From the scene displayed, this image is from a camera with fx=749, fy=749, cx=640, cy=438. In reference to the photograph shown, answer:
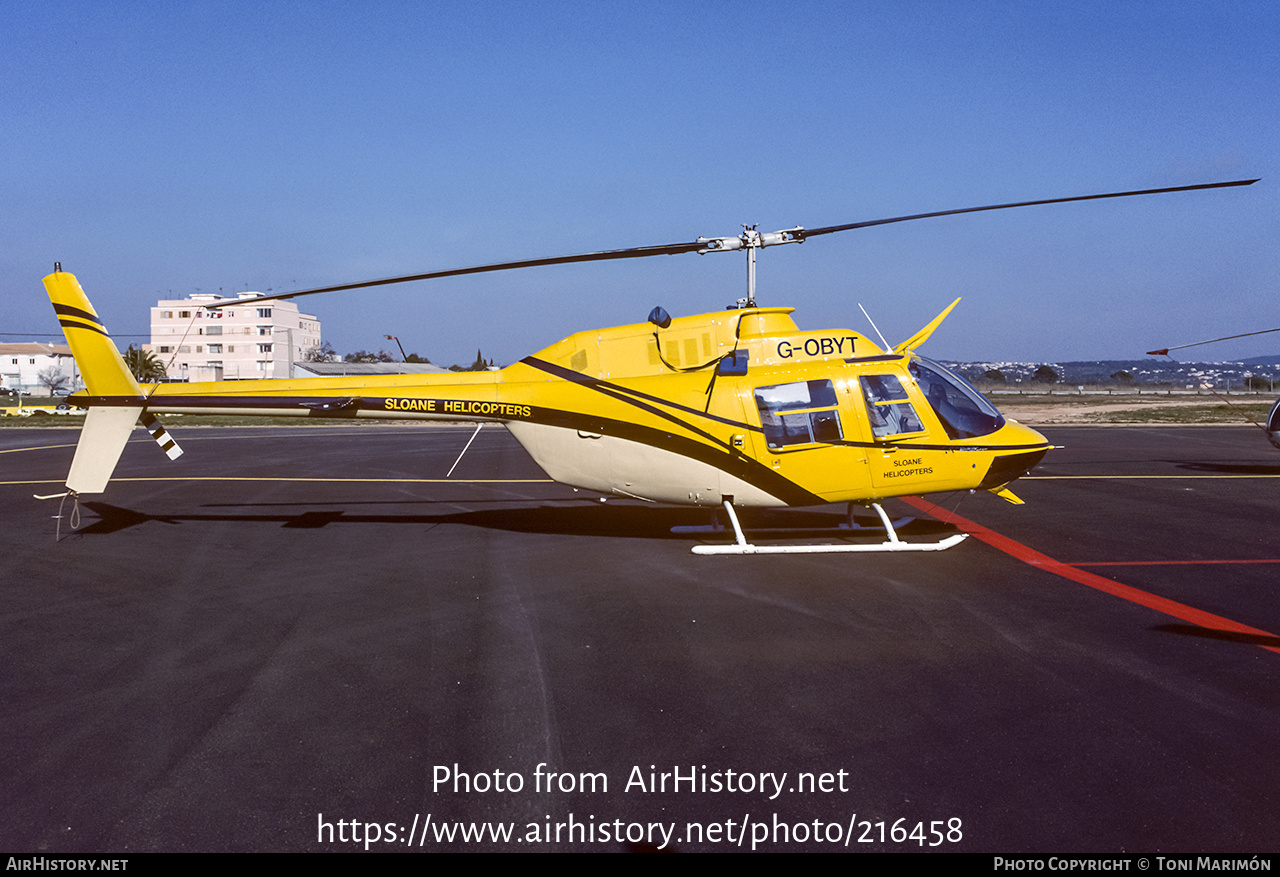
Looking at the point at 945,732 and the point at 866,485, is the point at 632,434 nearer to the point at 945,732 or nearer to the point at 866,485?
the point at 866,485

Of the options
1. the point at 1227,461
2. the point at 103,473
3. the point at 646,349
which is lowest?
the point at 1227,461

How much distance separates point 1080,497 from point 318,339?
482 feet

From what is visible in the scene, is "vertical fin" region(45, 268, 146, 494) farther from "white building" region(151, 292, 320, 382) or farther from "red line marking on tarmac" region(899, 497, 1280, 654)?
"white building" region(151, 292, 320, 382)

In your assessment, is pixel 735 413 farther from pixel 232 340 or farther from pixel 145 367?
pixel 232 340

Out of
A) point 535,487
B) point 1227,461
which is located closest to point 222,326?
point 535,487

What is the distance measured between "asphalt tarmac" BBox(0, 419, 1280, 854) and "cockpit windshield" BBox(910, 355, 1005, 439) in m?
1.79

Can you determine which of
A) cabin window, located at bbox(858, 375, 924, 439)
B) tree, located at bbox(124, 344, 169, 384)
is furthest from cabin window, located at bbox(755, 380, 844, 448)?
tree, located at bbox(124, 344, 169, 384)

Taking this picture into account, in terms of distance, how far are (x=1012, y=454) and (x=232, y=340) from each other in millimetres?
140222

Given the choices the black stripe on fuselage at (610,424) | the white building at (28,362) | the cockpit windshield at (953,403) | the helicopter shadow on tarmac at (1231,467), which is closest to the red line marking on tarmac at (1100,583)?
the cockpit windshield at (953,403)

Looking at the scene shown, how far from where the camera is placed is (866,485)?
10.6m

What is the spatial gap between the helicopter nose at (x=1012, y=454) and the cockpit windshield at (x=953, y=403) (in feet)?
0.60

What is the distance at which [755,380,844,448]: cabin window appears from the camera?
34.4 feet

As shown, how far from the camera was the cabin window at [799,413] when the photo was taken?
10500mm
